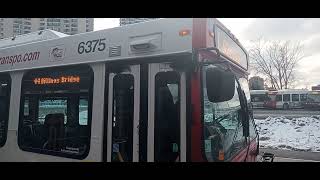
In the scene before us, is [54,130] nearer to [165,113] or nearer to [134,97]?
[134,97]

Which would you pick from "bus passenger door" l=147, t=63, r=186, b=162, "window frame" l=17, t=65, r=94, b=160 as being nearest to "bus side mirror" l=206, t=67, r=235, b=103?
"bus passenger door" l=147, t=63, r=186, b=162

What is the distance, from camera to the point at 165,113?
13.6 feet

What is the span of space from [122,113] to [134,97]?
→ 0.84ft

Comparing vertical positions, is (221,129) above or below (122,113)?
below

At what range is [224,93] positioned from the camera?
3891mm

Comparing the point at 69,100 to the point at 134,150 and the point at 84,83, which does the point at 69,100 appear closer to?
the point at 84,83

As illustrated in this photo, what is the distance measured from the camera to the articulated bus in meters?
4.01

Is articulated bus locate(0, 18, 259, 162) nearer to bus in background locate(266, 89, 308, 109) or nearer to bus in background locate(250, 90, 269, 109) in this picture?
bus in background locate(266, 89, 308, 109)

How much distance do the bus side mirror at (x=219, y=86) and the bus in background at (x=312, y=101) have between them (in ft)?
135

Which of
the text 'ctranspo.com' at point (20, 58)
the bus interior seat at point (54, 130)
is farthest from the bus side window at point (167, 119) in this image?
the text 'ctranspo.com' at point (20, 58)

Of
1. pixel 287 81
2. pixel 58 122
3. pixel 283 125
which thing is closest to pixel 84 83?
pixel 58 122

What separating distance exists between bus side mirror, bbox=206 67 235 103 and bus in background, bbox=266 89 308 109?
41.5m

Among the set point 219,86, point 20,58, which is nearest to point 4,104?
point 20,58

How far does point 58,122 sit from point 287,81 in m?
54.6
